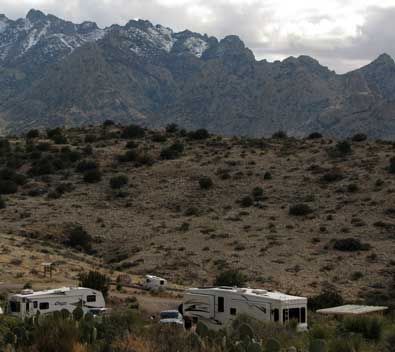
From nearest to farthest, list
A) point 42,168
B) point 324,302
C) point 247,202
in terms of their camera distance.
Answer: point 324,302, point 247,202, point 42,168

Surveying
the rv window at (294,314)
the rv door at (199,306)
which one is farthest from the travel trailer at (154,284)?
the rv window at (294,314)

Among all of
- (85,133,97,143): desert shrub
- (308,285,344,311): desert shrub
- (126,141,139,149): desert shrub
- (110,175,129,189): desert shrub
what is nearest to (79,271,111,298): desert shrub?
(308,285,344,311): desert shrub

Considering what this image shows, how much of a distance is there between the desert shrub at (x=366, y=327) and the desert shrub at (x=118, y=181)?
52430mm

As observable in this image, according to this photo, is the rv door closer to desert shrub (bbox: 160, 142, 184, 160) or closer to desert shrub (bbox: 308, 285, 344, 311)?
desert shrub (bbox: 308, 285, 344, 311)

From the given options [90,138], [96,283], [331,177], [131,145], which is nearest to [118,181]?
[131,145]

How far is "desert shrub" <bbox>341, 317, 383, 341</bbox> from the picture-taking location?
2789 cm

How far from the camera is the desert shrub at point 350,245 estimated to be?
59.4 metres

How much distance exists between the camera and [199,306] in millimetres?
33906

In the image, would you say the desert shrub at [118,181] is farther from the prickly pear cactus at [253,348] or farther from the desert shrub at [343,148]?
the prickly pear cactus at [253,348]

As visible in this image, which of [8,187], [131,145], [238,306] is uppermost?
[131,145]

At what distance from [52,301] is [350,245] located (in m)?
31.9

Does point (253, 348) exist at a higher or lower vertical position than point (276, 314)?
higher

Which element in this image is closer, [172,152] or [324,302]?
[324,302]

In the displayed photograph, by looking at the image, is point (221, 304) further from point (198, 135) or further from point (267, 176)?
point (198, 135)
